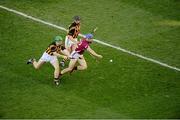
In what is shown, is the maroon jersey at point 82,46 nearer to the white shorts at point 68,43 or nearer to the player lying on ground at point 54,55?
the player lying on ground at point 54,55

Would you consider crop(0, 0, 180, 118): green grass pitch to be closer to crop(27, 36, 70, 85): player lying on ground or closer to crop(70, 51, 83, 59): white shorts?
crop(27, 36, 70, 85): player lying on ground

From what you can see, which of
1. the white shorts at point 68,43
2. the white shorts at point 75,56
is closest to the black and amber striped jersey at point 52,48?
the white shorts at point 75,56

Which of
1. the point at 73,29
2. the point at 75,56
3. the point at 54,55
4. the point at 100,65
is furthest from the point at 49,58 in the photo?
the point at 100,65

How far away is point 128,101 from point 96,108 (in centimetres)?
114

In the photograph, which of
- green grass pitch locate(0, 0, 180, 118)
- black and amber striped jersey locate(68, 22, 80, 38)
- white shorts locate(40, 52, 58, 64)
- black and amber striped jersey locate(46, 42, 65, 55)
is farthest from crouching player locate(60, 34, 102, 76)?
black and amber striped jersey locate(68, 22, 80, 38)

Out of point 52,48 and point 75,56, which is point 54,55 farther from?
point 75,56

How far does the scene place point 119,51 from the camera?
21781mm

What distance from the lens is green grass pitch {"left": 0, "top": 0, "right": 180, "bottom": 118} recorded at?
58.7ft

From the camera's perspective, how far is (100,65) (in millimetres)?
20766

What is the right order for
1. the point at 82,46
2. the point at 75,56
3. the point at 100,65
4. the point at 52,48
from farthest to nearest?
the point at 100,65
the point at 75,56
the point at 82,46
the point at 52,48

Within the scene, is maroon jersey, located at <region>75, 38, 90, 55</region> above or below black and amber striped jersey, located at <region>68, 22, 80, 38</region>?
below

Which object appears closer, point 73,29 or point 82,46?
point 82,46

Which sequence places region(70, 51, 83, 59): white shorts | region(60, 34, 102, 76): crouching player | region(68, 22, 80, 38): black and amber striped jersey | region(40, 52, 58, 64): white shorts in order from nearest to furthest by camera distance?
region(40, 52, 58, 64): white shorts
region(60, 34, 102, 76): crouching player
region(70, 51, 83, 59): white shorts
region(68, 22, 80, 38): black and amber striped jersey

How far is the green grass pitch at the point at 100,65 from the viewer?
704 inches
